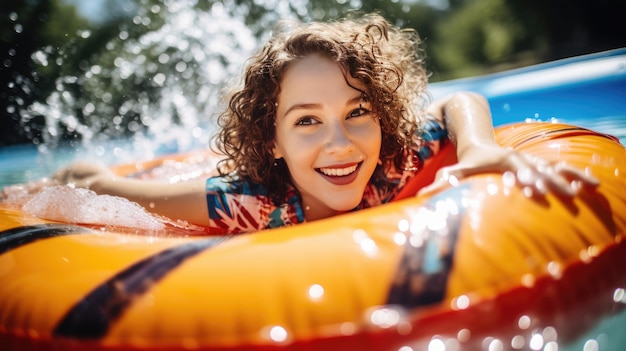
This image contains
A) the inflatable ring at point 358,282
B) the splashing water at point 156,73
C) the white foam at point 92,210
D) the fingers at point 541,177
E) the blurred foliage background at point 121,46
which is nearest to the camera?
the inflatable ring at point 358,282

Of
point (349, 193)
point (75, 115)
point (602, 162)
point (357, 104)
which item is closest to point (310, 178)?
point (349, 193)

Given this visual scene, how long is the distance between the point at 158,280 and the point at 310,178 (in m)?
0.72

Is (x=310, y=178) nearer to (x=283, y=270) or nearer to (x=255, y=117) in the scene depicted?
(x=255, y=117)

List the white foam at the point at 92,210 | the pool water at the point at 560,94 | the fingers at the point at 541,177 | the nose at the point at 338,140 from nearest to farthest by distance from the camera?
1. the fingers at the point at 541,177
2. the nose at the point at 338,140
3. the white foam at the point at 92,210
4. the pool water at the point at 560,94

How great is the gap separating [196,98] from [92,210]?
526cm

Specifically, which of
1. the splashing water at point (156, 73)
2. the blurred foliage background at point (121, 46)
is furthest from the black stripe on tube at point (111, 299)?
the blurred foliage background at point (121, 46)

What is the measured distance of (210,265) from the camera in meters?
1.13

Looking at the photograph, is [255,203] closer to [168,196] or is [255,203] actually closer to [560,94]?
[168,196]

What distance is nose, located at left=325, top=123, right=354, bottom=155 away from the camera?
5.30ft

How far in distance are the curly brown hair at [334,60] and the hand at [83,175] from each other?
19.0 inches

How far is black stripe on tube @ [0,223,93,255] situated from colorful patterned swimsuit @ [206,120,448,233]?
18.2 inches

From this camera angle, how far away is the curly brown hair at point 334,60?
5.67 feet

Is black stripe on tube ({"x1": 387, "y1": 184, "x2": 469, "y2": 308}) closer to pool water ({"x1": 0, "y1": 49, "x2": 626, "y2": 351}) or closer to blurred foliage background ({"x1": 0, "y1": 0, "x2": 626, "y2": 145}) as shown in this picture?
pool water ({"x1": 0, "y1": 49, "x2": 626, "y2": 351})

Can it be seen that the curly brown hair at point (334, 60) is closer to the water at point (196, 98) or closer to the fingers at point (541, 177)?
the fingers at point (541, 177)
